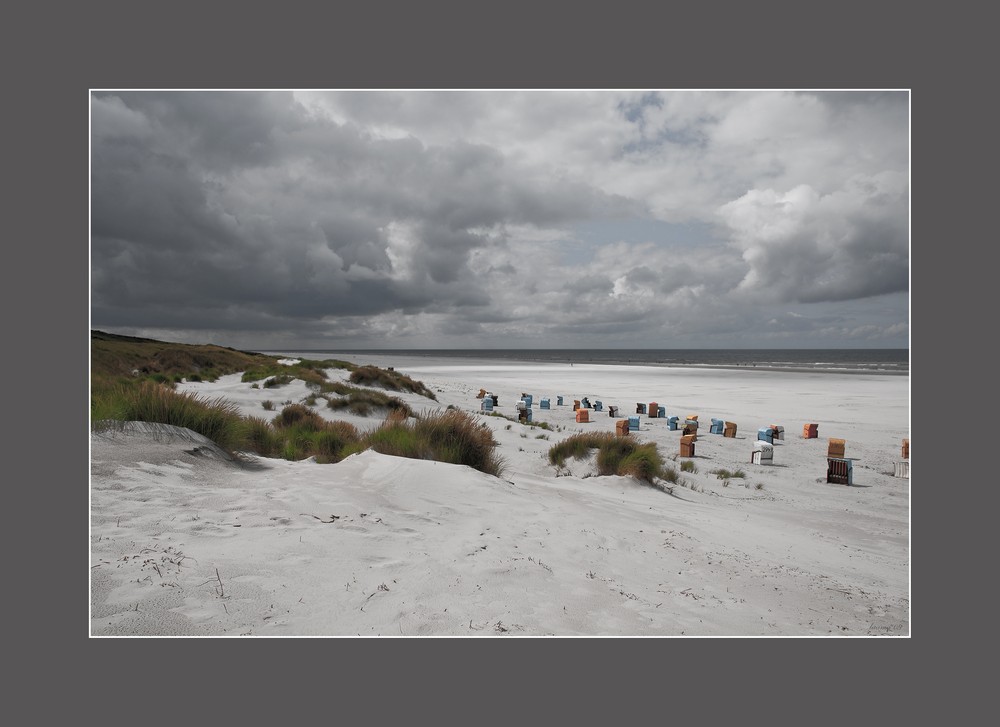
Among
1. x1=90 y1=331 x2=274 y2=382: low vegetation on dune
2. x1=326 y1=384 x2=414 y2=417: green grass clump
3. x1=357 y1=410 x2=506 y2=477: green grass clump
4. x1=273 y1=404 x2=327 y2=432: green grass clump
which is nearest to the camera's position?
x1=357 y1=410 x2=506 y2=477: green grass clump

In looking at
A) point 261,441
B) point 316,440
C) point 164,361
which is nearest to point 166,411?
point 261,441

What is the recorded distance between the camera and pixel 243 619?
2.67 m

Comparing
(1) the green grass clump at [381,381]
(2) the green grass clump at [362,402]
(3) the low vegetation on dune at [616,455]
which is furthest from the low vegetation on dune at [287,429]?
(1) the green grass clump at [381,381]

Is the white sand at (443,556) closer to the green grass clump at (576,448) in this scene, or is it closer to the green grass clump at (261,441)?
the green grass clump at (261,441)

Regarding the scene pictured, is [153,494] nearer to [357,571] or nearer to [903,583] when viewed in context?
[357,571]

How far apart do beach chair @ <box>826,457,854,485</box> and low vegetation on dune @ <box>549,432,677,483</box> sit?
3.38 meters

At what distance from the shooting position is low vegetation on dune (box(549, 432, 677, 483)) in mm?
8031

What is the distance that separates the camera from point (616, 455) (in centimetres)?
873

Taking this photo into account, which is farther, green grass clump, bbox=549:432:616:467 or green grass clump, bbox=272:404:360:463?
green grass clump, bbox=549:432:616:467

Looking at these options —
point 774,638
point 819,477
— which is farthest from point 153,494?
point 819,477

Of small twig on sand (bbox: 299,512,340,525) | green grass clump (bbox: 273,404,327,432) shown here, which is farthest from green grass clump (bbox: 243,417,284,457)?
small twig on sand (bbox: 299,512,340,525)

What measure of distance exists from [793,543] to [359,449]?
18.2 feet

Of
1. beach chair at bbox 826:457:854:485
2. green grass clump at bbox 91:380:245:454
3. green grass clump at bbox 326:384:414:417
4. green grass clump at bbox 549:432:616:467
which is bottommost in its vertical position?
beach chair at bbox 826:457:854:485

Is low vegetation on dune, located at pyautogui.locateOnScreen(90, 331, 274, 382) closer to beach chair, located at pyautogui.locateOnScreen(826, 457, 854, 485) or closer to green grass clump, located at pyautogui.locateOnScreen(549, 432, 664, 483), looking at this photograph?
green grass clump, located at pyautogui.locateOnScreen(549, 432, 664, 483)
